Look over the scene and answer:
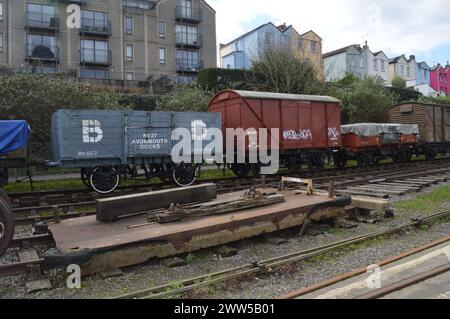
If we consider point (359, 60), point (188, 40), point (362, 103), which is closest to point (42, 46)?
point (188, 40)

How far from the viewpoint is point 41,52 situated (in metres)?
38.8

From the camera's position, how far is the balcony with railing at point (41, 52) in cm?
3834

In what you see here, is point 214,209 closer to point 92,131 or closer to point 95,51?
point 92,131

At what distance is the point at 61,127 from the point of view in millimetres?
11398

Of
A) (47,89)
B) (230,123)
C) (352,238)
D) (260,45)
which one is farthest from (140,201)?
(260,45)

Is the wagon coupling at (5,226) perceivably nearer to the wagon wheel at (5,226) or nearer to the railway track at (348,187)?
the wagon wheel at (5,226)

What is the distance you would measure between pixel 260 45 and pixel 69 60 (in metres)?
20.1

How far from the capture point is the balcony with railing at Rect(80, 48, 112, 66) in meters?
40.6

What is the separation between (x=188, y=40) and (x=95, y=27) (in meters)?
10.4

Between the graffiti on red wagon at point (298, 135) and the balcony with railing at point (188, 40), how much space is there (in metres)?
32.4

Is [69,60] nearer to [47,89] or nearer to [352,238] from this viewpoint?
[47,89]

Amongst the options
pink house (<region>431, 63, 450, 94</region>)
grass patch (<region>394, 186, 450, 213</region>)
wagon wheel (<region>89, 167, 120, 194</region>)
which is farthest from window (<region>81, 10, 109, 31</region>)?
pink house (<region>431, 63, 450, 94</region>)

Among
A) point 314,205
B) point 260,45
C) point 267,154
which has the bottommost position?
point 314,205
